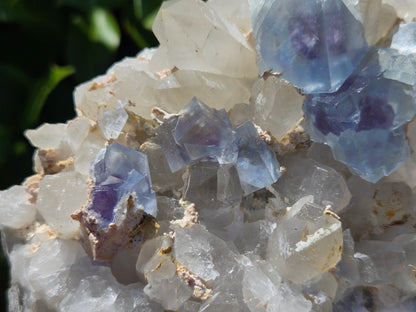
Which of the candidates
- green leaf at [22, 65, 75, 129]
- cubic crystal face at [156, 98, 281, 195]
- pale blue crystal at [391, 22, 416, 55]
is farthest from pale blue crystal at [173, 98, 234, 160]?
green leaf at [22, 65, 75, 129]

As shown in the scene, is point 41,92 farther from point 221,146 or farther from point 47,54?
point 221,146

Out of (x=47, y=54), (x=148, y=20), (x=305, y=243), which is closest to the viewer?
(x=305, y=243)

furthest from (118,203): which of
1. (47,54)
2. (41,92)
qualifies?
(47,54)

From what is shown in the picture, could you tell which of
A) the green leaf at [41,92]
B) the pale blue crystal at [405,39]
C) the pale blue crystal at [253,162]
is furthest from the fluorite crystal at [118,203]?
the green leaf at [41,92]

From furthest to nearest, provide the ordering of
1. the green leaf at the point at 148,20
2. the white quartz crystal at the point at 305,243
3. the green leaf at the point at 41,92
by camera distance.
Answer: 1. the green leaf at the point at 41,92
2. the green leaf at the point at 148,20
3. the white quartz crystal at the point at 305,243

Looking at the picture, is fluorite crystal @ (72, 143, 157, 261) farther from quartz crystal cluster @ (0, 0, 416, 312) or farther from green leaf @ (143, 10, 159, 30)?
green leaf @ (143, 10, 159, 30)

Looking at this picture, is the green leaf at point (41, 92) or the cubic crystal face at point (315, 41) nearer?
the cubic crystal face at point (315, 41)

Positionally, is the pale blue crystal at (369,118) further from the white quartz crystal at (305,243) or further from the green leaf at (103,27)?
the green leaf at (103,27)
